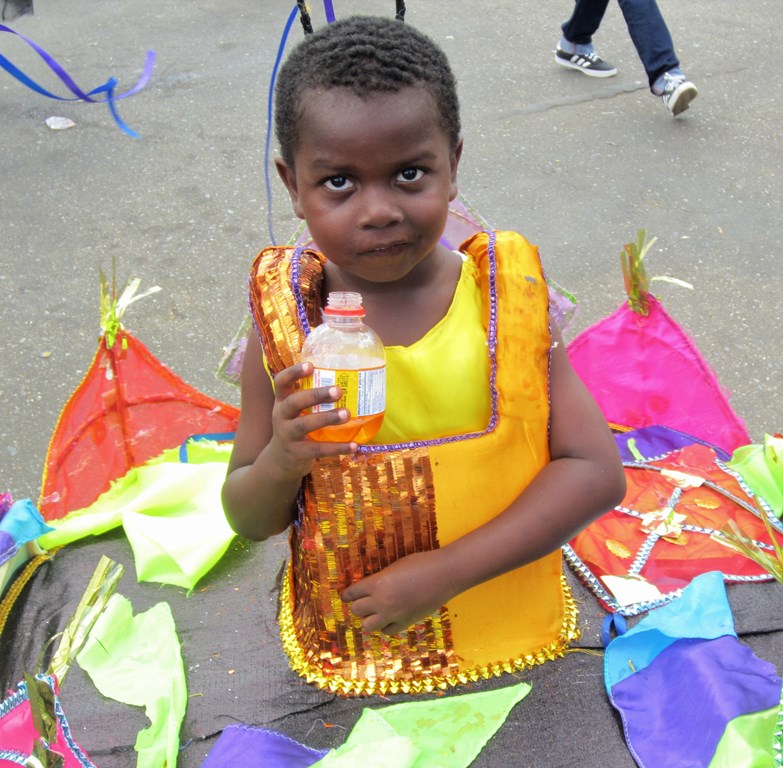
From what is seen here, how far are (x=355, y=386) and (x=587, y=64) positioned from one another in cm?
460

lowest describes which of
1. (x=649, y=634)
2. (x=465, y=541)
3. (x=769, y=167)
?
(x=769, y=167)

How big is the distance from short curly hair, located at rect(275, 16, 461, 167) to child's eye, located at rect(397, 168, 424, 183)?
9 centimetres

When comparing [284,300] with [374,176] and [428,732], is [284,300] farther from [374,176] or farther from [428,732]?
[428,732]

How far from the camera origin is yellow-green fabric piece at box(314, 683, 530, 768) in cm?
142

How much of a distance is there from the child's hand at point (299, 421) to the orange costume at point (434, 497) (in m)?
0.13

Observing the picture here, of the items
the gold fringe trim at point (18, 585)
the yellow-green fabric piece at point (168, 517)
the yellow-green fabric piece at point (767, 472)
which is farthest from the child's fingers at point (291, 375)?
the yellow-green fabric piece at point (767, 472)

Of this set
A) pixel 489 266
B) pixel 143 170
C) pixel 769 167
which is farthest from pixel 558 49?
pixel 489 266

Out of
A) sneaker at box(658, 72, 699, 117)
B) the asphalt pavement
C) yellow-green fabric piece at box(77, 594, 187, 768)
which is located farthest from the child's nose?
sneaker at box(658, 72, 699, 117)

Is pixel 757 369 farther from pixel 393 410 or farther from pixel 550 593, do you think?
pixel 393 410

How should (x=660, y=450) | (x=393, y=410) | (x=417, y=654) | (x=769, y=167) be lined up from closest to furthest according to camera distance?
(x=393, y=410)
(x=417, y=654)
(x=660, y=450)
(x=769, y=167)

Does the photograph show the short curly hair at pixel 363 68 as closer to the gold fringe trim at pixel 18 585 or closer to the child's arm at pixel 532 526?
the child's arm at pixel 532 526

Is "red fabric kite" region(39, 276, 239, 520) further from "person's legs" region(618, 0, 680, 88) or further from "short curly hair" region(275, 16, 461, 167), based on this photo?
"person's legs" region(618, 0, 680, 88)

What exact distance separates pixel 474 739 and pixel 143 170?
3.64 metres

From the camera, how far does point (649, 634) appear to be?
1601mm
